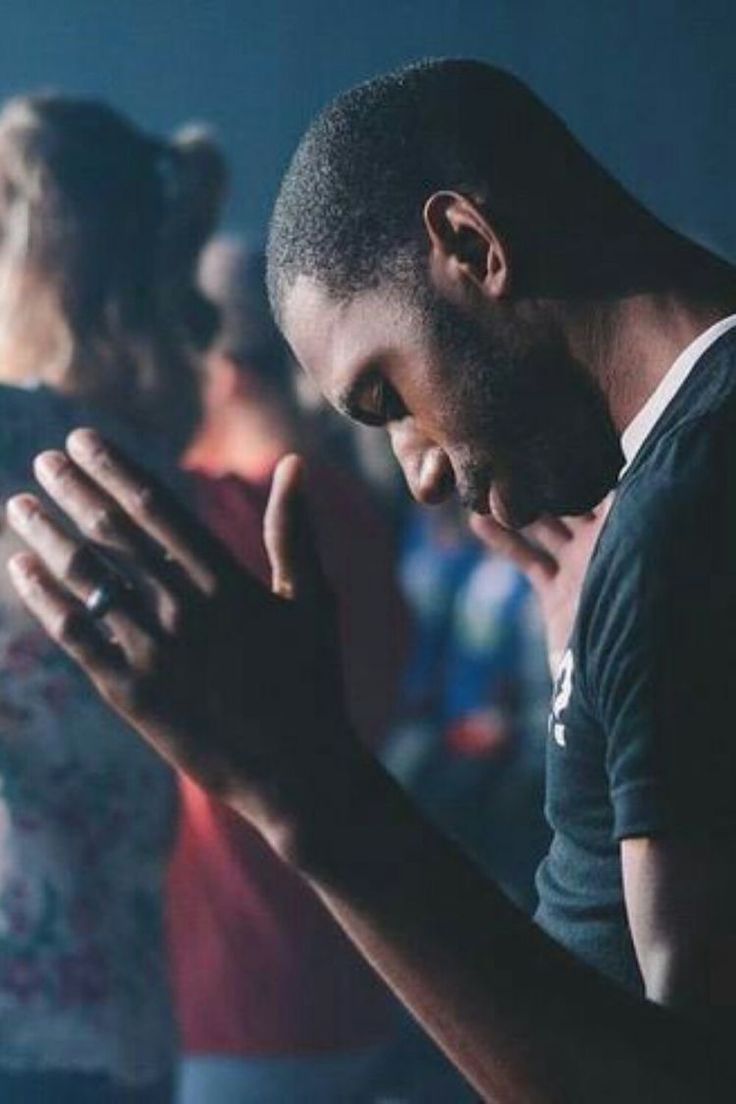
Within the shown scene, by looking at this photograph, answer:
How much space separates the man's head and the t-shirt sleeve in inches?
7.6

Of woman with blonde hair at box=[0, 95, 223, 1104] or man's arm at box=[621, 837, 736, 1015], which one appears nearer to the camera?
man's arm at box=[621, 837, 736, 1015]

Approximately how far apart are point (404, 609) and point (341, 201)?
1495 millimetres

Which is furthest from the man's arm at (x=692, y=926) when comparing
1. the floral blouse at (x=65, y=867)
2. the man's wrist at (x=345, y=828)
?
the floral blouse at (x=65, y=867)

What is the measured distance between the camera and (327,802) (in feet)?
3.00

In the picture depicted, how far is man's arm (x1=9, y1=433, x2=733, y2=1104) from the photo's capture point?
90cm

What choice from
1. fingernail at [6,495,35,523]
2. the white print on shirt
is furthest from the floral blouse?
fingernail at [6,495,35,523]

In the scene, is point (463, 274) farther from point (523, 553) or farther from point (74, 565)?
point (523, 553)

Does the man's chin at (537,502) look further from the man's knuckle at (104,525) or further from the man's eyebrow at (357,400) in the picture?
the man's knuckle at (104,525)

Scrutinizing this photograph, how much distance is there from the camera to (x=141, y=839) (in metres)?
2.10

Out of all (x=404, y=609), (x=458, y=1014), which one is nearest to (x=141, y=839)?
(x=404, y=609)

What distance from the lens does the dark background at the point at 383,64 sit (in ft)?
9.55

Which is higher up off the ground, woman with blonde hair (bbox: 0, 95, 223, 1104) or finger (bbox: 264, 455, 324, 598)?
finger (bbox: 264, 455, 324, 598)

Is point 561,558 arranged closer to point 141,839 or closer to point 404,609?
point 141,839

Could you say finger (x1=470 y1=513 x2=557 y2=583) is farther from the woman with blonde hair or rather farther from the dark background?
the dark background
